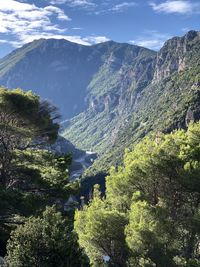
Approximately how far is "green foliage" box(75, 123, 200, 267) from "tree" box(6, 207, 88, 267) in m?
4.39

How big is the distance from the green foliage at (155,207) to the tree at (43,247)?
4.39 m

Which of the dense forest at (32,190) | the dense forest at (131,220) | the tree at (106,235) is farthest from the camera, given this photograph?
the tree at (106,235)

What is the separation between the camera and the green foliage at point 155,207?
77.8 feet

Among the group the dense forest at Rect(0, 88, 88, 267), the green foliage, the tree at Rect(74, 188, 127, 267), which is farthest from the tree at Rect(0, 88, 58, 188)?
the tree at Rect(74, 188, 127, 267)

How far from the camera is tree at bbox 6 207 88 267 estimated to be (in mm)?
19297

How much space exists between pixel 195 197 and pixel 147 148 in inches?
159

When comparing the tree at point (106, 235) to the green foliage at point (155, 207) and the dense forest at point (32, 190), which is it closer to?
the green foliage at point (155, 207)

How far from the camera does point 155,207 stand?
24.6 m

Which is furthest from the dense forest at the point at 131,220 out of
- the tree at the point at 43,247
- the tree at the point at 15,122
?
the tree at the point at 15,122

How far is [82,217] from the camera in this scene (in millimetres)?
28078

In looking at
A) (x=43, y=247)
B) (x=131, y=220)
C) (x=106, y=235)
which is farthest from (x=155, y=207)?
(x=43, y=247)

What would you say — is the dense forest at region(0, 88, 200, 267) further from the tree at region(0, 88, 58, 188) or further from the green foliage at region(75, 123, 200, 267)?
the tree at region(0, 88, 58, 188)

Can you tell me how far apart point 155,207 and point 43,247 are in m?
7.42

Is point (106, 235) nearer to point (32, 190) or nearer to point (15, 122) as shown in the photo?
point (32, 190)
